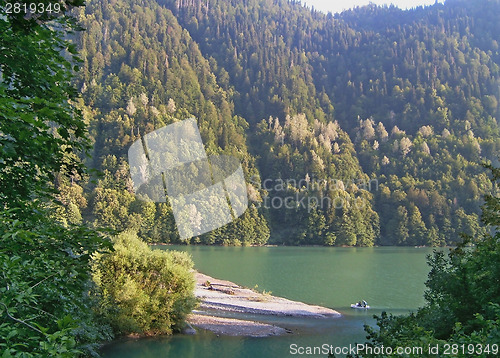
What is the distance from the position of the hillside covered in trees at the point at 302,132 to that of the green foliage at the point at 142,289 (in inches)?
2026

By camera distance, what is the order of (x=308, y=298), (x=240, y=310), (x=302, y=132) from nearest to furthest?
(x=240, y=310)
(x=308, y=298)
(x=302, y=132)

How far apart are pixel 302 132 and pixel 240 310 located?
401 ft

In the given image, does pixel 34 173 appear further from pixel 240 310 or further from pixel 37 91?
pixel 240 310

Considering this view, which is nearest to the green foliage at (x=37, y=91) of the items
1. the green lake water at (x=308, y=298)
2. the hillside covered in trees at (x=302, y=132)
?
the green lake water at (x=308, y=298)

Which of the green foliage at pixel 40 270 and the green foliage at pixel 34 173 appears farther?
the green foliage at pixel 34 173

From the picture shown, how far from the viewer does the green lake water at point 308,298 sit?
19844mm

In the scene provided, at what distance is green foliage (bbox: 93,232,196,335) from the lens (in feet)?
64.6

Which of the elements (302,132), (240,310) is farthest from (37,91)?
(302,132)

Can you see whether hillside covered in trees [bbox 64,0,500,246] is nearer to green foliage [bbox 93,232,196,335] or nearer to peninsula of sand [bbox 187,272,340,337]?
Result: peninsula of sand [bbox 187,272,340,337]

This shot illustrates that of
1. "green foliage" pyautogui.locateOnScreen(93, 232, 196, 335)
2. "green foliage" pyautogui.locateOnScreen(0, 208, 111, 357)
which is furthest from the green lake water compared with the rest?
"green foliage" pyautogui.locateOnScreen(0, 208, 111, 357)

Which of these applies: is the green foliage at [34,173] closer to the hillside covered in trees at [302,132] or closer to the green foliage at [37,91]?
the green foliage at [37,91]

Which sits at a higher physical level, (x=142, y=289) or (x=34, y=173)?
(x=34, y=173)

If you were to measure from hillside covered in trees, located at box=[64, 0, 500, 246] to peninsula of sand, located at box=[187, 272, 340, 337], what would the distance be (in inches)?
1629

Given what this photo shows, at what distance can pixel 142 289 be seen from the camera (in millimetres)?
20922
